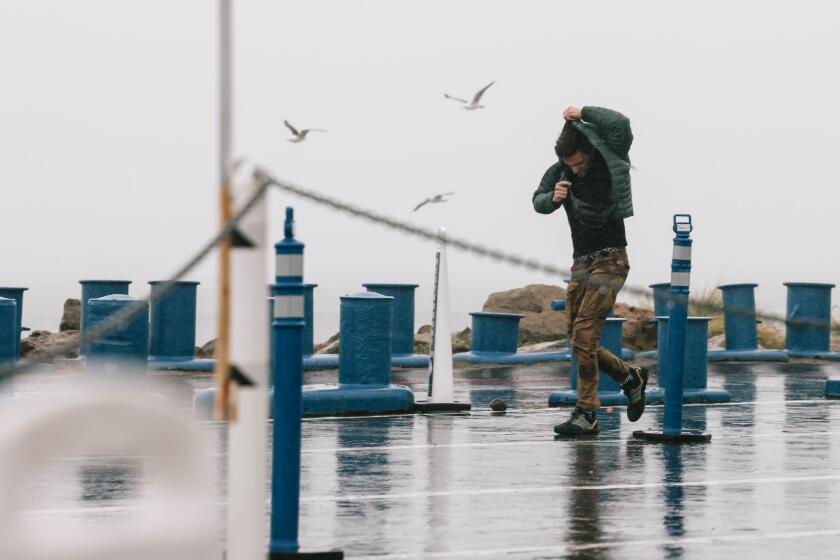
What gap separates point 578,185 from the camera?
12.1 meters

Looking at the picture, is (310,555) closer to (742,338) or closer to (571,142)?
(571,142)

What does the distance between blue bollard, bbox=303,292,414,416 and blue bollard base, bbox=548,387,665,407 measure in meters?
1.64

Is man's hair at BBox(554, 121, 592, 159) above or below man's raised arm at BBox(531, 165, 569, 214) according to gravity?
above

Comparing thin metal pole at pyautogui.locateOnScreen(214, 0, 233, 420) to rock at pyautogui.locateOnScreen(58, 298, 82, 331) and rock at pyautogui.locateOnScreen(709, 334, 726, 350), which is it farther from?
rock at pyautogui.locateOnScreen(58, 298, 82, 331)

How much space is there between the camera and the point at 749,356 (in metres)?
22.2

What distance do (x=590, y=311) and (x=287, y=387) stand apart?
18.3 feet

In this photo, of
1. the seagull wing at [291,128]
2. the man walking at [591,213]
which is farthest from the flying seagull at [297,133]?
the man walking at [591,213]

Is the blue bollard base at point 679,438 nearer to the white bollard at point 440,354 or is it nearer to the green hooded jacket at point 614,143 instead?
the green hooded jacket at point 614,143

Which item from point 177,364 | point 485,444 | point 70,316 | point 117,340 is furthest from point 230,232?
point 70,316

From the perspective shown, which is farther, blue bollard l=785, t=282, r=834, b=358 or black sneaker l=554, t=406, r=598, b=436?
blue bollard l=785, t=282, r=834, b=358

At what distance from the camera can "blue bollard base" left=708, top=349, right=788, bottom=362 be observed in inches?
875

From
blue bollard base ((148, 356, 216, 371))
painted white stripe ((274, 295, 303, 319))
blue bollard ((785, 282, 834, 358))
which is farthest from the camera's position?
blue bollard ((785, 282, 834, 358))

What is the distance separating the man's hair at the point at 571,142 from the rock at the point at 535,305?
16782mm

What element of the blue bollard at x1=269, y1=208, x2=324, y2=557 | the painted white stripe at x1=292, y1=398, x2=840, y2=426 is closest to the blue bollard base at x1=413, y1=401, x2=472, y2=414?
the painted white stripe at x1=292, y1=398, x2=840, y2=426
